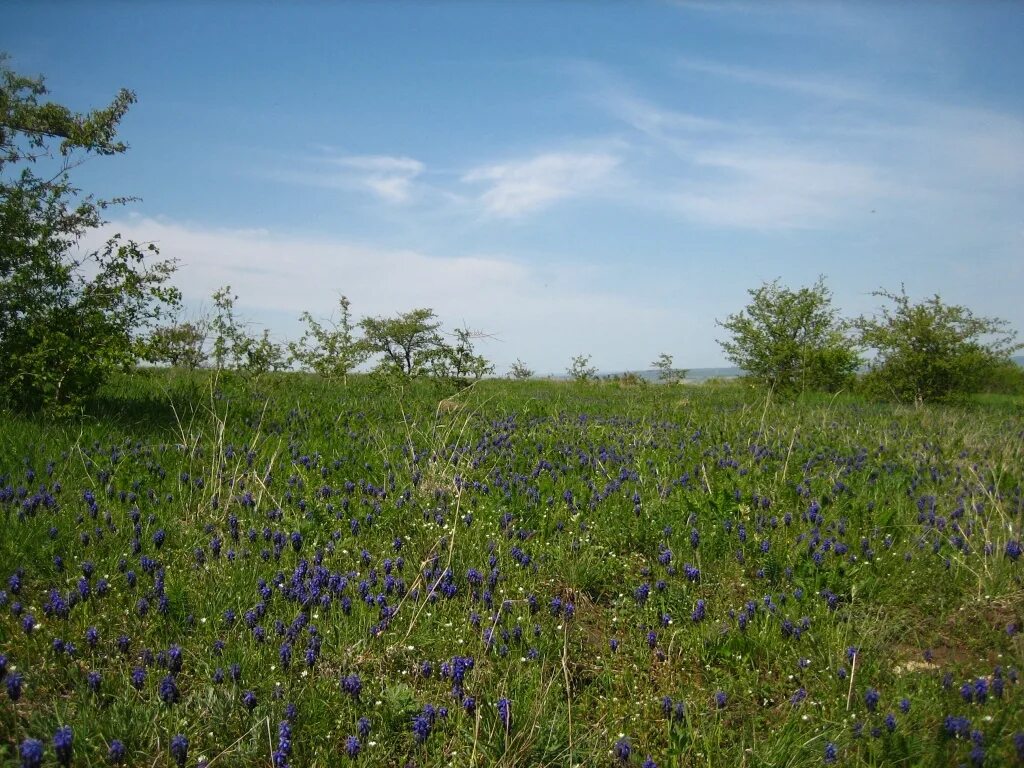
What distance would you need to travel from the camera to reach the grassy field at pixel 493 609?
2.64 m

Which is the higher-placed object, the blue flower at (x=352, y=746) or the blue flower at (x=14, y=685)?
the blue flower at (x=14, y=685)

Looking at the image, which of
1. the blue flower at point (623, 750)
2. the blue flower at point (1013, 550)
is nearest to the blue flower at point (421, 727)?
the blue flower at point (623, 750)

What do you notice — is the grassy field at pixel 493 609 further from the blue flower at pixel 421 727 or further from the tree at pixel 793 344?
the tree at pixel 793 344

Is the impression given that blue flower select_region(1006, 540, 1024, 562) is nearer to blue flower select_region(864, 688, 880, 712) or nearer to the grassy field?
the grassy field

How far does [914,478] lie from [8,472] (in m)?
8.09

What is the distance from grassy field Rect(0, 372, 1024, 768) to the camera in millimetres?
Answer: 2645

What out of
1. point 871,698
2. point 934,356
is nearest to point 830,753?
point 871,698

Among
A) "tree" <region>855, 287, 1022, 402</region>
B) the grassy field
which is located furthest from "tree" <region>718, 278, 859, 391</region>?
the grassy field

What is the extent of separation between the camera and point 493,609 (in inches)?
143

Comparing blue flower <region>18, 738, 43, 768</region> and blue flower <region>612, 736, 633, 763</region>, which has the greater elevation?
blue flower <region>18, 738, 43, 768</region>

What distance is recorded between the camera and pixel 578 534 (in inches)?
183

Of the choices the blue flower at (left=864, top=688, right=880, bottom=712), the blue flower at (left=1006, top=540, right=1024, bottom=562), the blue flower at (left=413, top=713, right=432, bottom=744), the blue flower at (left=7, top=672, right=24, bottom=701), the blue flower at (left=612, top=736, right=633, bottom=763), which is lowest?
the blue flower at (left=612, top=736, right=633, bottom=763)

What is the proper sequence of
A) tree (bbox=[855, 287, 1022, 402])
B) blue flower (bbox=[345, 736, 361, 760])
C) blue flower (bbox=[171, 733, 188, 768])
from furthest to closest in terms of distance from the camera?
1. tree (bbox=[855, 287, 1022, 402])
2. blue flower (bbox=[345, 736, 361, 760])
3. blue flower (bbox=[171, 733, 188, 768])

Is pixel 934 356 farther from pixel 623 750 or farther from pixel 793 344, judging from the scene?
pixel 623 750
